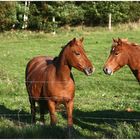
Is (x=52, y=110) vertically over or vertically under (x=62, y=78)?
under

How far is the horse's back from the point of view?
30.8 ft

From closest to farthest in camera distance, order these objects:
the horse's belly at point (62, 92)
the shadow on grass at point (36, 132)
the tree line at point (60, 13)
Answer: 1. the shadow on grass at point (36, 132)
2. the horse's belly at point (62, 92)
3. the tree line at point (60, 13)

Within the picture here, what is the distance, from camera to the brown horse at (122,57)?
27.5 ft

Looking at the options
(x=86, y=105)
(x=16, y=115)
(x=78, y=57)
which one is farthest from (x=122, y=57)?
(x=86, y=105)

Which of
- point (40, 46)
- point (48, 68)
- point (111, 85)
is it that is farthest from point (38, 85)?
point (40, 46)

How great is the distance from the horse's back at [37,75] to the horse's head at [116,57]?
4.68ft

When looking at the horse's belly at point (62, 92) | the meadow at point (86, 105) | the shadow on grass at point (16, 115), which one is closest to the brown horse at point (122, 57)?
the horse's belly at point (62, 92)

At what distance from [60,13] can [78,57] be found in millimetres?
29550

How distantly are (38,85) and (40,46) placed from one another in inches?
715

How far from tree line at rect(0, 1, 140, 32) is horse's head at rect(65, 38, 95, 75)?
26.6 meters

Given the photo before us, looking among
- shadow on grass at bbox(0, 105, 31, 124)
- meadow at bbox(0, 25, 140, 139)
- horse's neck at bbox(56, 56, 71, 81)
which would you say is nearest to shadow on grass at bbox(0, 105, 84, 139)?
meadow at bbox(0, 25, 140, 139)

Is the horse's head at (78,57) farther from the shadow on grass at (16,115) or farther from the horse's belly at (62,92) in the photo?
the shadow on grass at (16,115)

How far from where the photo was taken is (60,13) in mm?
37781

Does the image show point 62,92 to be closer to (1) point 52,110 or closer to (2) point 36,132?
(1) point 52,110
